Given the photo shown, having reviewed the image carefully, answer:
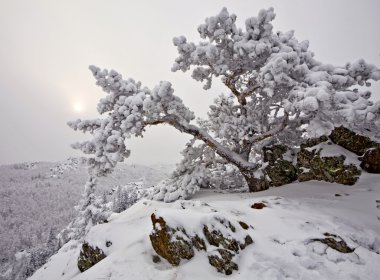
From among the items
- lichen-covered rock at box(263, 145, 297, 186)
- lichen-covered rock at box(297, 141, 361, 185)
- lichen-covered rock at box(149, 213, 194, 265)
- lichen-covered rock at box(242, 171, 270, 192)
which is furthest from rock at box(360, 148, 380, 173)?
lichen-covered rock at box(149, 213, 194, 265)

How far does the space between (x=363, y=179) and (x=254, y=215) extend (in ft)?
20.0

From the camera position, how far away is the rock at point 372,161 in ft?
39.7

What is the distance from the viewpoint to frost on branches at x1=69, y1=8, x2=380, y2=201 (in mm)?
9648

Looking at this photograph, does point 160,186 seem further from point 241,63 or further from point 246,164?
point 241,63

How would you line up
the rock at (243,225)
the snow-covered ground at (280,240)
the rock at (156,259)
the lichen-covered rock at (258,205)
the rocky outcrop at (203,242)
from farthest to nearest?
the lichen-covered rock at (258,205) → the rock at (243,225) → the rock at (156,259) → the rocky outcrop at (203,242) → the snow-covered ground at (280,240)

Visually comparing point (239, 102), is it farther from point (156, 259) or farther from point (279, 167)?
point (156, 259)

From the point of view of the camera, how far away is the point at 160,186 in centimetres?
1389

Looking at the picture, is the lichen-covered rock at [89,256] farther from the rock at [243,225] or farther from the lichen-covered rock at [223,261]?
A: the rock at [243,225]

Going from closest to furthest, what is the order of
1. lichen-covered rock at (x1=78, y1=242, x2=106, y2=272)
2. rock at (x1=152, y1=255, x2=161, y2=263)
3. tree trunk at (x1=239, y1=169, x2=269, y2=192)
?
rock at (x1=152, y1=255, x2=161, y2=263) → lichen-covered rock at (x1=78, y1=242, x2=106, y2=272) → tree trunk at (x1=239, y1=169, x2=269, y2=192)

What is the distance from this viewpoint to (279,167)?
45.6 ft

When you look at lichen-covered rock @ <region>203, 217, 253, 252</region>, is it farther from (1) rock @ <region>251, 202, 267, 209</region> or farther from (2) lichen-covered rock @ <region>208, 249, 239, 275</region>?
(1) rock @ <region>251, 202, 267, 209</region>

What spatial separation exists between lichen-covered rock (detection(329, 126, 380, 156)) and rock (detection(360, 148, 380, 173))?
0.30 m

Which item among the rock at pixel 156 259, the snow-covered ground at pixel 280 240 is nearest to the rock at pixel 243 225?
the snow-covered ground at pixel 280 240

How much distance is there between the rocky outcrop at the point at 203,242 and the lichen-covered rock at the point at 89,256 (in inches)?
104
